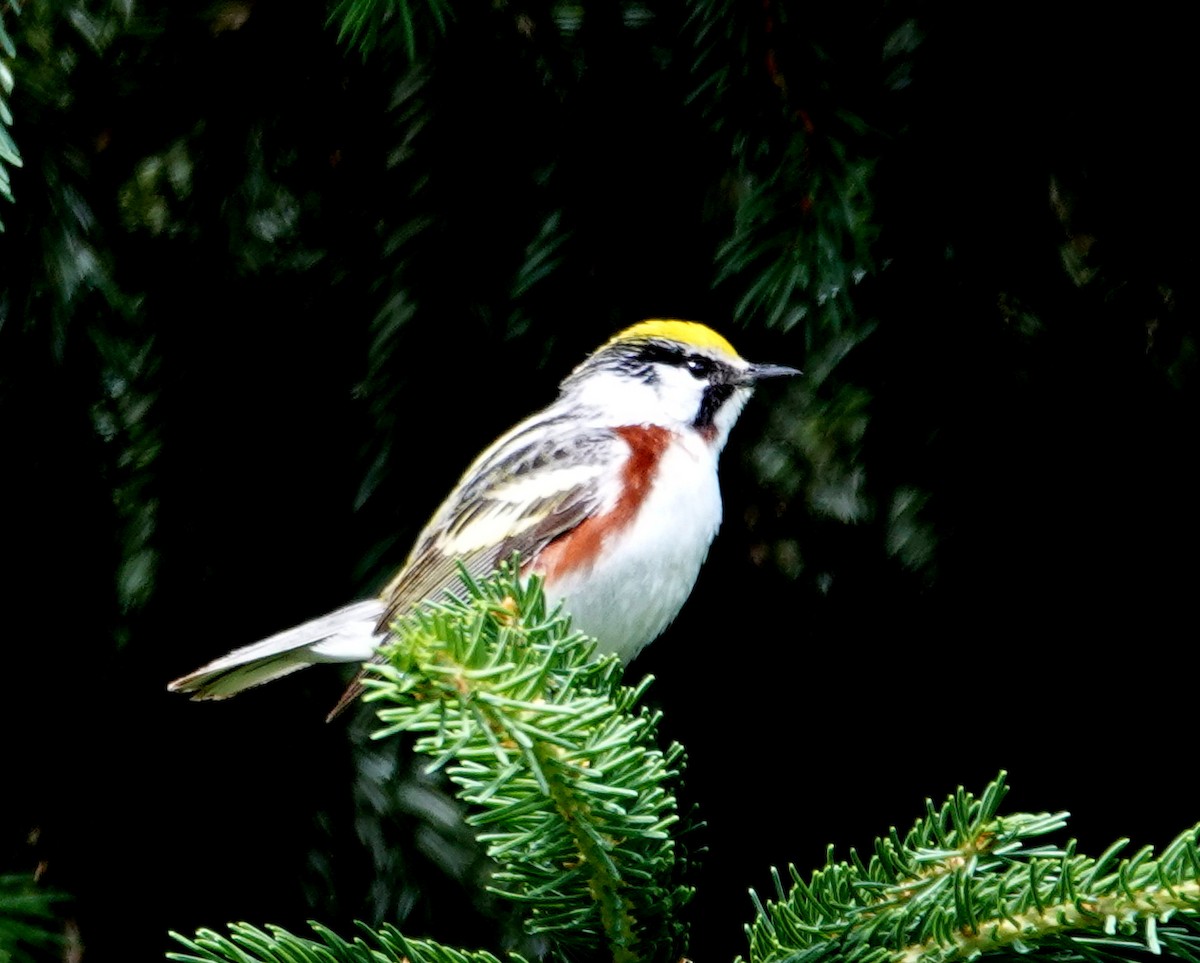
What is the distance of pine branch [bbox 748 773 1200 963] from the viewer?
1034 millimetres

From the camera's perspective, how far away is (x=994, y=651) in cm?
224

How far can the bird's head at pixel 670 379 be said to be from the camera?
7.77 feet

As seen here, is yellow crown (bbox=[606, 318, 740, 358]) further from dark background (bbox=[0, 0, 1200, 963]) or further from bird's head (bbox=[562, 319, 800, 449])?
dark background (bbox=[0, 0, 1200, 963])

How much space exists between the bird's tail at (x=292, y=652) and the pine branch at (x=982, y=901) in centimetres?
91

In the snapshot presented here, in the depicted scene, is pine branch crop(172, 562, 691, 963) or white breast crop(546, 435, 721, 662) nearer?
pine branch crop(172, 562, 691, 963)

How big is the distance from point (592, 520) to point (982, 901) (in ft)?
4.18

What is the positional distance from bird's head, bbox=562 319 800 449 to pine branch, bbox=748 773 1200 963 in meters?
1.11

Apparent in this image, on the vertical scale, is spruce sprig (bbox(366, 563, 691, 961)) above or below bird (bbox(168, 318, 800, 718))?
above

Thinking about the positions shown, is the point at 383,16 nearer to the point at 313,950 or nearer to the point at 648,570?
the point at 648,570

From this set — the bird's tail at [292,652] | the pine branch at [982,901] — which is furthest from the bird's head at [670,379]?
the pine branch at [982,901]

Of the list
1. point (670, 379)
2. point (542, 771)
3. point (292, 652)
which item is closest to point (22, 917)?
point (292, 652)

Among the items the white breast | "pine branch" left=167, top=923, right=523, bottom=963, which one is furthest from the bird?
"pine branch" left=167, top=923, right=523, bottom=963

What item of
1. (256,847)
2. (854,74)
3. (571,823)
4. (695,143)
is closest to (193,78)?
(695,143)

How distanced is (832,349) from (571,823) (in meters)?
1.08
